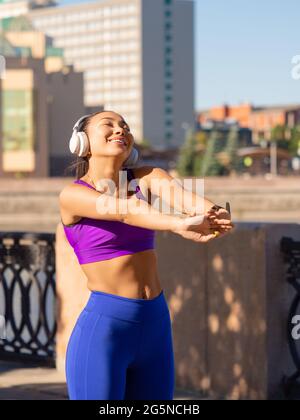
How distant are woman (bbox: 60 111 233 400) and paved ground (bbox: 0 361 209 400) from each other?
145 inches

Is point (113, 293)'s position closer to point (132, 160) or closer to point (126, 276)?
point (126, 276)

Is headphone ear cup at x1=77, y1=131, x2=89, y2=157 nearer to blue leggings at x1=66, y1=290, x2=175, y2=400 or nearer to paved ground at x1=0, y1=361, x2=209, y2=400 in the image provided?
blue leggings at x1=66, y1=290, x2=175, y2=400

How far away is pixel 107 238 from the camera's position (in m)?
3.24

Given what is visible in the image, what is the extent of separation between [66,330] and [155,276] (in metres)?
4.72

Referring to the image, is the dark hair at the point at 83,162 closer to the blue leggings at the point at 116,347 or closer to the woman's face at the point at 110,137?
the woman's face at the point at 110,137

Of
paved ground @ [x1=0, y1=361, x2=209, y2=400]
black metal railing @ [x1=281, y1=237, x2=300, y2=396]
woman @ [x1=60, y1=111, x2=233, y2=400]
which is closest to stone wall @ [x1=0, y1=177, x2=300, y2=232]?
paved ground @ [x1=0, y1=361, x2=209, y2=400]

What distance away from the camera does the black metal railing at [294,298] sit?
655cm

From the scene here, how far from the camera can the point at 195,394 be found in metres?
7.11

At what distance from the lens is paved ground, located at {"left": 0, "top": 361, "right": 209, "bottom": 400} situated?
7.01 meters

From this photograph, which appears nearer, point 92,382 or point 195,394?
point 92,382

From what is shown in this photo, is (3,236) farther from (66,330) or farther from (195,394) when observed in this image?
(195,394)

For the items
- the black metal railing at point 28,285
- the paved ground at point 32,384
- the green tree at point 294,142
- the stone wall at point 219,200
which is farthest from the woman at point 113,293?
the green tree at point 294,142

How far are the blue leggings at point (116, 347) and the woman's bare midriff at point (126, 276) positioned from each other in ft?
0.08
